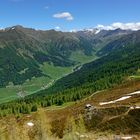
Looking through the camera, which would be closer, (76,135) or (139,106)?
(76,135)

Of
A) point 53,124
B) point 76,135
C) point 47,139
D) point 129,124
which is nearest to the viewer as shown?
point 76,135

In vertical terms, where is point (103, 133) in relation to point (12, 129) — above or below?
below

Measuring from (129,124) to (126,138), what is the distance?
866 centimetres

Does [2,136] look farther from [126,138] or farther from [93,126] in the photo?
[93,126]

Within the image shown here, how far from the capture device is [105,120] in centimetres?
10144

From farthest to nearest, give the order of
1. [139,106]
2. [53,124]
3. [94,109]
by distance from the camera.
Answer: [53,124] → [94,109] → [139,106]

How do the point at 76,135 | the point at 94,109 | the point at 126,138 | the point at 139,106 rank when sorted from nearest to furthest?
the point at 76,135
the point at 126,138
the point at 139,106
the point at 94,109

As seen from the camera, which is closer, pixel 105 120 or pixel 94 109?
pixel 105 120

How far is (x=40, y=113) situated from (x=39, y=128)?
9.54 ft

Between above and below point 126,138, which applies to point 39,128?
above

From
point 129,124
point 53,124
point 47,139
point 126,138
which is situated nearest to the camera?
point 47,139

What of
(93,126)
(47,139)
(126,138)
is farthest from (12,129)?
(93,126)

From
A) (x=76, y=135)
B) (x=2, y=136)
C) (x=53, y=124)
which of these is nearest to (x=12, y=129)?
(x=2, y=136)

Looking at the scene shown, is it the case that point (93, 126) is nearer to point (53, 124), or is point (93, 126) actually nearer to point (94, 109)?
point (94, 109)
